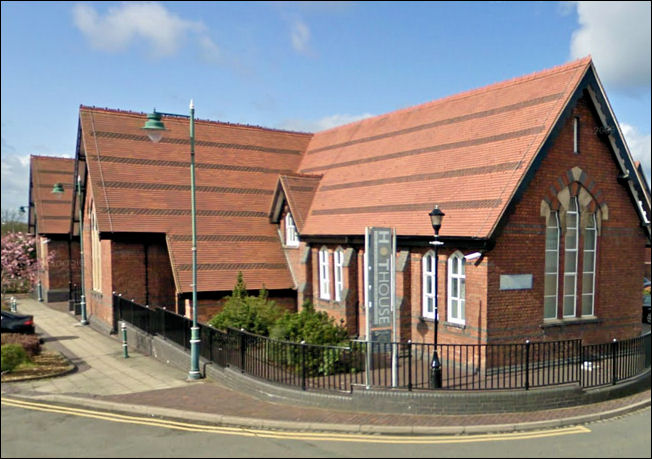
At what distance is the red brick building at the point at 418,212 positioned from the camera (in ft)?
50.5

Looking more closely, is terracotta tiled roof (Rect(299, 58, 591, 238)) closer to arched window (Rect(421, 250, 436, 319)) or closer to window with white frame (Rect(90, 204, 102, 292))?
arched window (Rect(421, 250, 436, 319))

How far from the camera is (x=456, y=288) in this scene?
52.5 feet

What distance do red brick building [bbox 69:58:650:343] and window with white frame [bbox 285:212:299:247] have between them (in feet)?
0.21

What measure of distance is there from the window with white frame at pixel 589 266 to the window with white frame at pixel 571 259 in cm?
50

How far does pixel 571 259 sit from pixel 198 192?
1673cm

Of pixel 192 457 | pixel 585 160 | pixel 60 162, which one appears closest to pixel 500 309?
pixel 585 160

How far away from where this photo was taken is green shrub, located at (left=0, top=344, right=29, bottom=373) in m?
15.6

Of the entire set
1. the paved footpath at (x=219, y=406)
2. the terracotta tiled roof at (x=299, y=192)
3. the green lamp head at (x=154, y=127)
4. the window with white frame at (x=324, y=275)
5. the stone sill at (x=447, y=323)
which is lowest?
the paved footpath at (x=219, y=406)

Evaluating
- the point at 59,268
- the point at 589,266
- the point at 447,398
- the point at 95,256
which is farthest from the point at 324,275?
the point at 59,268

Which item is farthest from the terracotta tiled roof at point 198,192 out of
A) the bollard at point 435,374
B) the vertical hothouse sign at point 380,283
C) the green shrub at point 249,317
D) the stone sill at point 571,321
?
the bollard at point 435,374

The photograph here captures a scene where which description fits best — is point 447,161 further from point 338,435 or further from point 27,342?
point 27,342

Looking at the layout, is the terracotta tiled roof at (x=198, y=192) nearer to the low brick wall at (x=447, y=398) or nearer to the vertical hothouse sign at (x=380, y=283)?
the vertical hothouse sign at (x=380, y=283)

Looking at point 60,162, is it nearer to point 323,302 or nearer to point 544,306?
point 323,302

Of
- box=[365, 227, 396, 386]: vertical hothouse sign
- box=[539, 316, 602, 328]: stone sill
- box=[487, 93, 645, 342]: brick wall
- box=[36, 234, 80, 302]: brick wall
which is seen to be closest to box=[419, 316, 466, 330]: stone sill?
box=[487, 93, 645, 342]: brick wall
